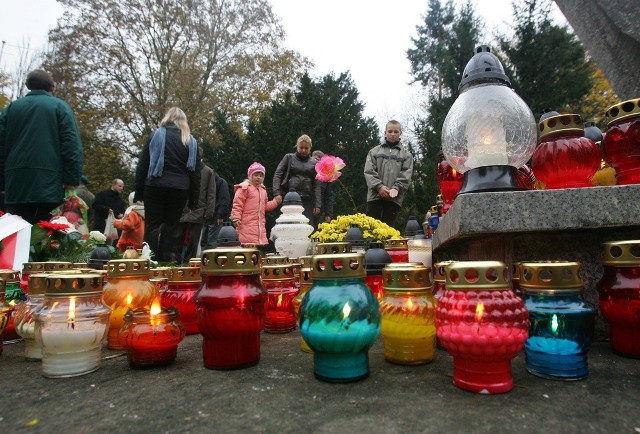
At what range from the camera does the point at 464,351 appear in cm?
108

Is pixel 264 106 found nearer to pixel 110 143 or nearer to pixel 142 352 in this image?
pixel 110 143

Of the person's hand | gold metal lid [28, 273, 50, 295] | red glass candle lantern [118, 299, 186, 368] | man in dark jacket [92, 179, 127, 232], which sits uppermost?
man in dark jacket [92, 179, 127, 232]

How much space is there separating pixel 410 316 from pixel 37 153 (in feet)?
14.0

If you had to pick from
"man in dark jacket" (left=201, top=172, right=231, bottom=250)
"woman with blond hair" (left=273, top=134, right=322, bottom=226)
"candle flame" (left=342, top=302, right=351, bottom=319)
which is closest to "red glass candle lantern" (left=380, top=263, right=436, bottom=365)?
"candle flame" (left=342, top=302, right=351, bottom=319)

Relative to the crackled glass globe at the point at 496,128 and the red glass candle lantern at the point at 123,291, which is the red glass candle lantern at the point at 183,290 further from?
the crackled glass globe at the point at 496,128

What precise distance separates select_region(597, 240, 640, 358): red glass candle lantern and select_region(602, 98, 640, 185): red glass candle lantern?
517mm

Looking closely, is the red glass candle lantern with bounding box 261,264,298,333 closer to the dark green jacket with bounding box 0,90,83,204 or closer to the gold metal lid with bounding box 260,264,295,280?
the gold metal lid with bounding box 260,264,295,280

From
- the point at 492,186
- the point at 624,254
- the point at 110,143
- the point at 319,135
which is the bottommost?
the point at 624,254

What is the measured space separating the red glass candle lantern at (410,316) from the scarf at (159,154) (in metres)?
3.72

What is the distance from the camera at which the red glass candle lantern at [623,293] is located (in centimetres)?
129

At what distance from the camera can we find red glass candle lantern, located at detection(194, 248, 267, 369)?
1.33 m

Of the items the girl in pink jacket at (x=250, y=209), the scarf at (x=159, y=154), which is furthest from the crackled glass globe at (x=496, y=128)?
the girl in pink jacket at (x=250, y=209)

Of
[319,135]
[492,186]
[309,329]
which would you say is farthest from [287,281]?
[319,135]

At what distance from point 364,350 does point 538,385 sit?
51 centimetres
